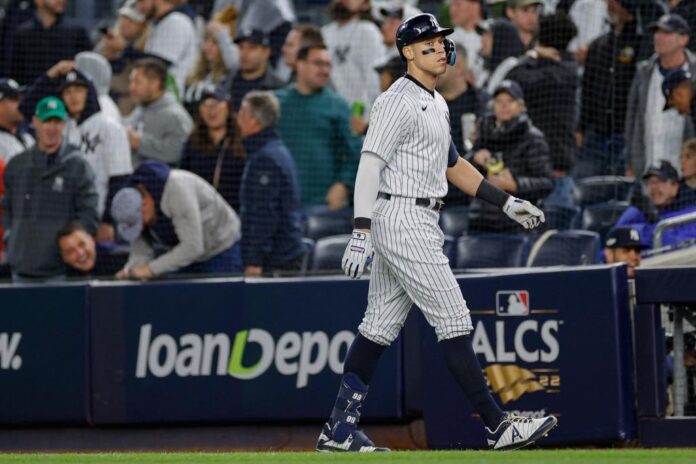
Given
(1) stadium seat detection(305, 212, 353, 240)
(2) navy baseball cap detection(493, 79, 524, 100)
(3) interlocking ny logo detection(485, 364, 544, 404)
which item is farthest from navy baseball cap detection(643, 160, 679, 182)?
(1) stadium seat detection(305, 212, 353, 240)

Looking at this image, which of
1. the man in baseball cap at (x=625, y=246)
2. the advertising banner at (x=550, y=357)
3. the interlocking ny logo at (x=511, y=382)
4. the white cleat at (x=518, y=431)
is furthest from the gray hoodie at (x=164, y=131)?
the white cleat at (x=518, y=431)

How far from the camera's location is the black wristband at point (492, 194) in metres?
6.70

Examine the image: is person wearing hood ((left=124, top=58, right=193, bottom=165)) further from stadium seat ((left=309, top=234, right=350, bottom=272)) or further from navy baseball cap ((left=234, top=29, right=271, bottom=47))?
stadium seat ((left=309, top=234, right=350, bottom=272))

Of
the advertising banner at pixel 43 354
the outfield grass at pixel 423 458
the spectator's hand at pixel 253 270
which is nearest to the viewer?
the outfield grass at pixel 423 458

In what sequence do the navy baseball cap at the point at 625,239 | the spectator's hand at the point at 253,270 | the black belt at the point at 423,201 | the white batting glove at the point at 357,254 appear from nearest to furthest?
1. the white batting glove at the point at 357,254
2. the black belt at the point at 423,201
3. the navy baseball cap at the point at 625,239
4. the spectator's hand at the point at 253,270

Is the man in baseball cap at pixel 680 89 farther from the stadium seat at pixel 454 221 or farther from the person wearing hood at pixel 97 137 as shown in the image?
the person wearing hood at pixel 97 137

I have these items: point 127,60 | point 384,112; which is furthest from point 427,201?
point 127,60

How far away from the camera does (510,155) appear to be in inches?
393

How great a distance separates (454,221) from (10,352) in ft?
11.7

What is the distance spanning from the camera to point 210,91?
440 inches

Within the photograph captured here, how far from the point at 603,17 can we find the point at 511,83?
2264mm

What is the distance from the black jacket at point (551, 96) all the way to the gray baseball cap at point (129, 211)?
3341 mm

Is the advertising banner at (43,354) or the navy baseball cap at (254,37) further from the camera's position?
the navy baseball cap at (254,37)

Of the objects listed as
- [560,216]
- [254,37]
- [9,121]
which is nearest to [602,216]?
[560,216]
